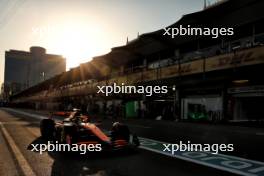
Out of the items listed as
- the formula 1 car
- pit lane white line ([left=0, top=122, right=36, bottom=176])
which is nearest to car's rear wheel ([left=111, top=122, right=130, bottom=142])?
the formula 1 car

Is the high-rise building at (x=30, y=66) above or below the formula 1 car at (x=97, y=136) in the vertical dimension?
above

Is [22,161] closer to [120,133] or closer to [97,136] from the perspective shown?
[97,136]

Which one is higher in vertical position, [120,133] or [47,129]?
[120,133]

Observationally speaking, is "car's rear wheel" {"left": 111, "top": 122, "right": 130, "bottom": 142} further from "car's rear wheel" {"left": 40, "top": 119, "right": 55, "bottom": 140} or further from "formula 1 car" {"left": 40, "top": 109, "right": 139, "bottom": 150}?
"car's rear wheel" {"left": 40, "top": 119, "right": 55, "bottom": 140}

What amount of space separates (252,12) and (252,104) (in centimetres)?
722

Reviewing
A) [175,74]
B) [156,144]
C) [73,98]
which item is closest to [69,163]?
[156,144]

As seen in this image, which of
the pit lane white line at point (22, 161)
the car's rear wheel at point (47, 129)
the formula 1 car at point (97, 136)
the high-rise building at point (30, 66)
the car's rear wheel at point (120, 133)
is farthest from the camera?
the high-rise building at point (30, 66)

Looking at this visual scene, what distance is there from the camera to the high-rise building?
453 ft

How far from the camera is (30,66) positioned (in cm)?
14050

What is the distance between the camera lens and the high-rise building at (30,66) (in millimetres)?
138000

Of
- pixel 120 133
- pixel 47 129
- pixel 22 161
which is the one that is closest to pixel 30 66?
pixel 47 129

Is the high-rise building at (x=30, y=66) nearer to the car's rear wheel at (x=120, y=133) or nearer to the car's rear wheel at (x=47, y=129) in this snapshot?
the car's rear wheel at (x=47, y=129)

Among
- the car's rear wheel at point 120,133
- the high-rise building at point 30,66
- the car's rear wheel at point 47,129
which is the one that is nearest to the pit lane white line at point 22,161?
the car's rear wheel at point 47,129

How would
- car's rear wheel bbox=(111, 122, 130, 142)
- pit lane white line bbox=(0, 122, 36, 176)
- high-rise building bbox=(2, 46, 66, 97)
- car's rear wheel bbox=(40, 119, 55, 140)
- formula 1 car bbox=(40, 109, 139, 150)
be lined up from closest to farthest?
pit lane white line bbox=(0, 122, 36, 176), formula 1 car bbox=(40, 109, 139, 150), car's rear wheel bbox=(111, 122, 130, 142), car's rear wheel bbox=(40, 119, 55, 140), high-rise building bbox=(2, 46, 66, 97)
